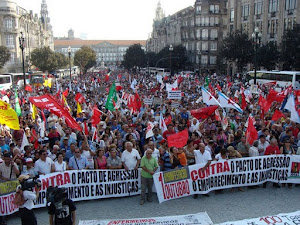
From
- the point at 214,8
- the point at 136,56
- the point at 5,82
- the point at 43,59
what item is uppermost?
the point at 214,8

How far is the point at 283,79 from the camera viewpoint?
3762cm

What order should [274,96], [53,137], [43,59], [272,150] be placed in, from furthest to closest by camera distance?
[43,59]
[274,96]
[53,137]
[272,150]

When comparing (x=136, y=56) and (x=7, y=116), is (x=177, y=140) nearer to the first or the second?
(x=7, y=116)

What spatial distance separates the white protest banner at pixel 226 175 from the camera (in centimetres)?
874

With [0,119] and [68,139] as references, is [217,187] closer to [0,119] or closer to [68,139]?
[68,139]

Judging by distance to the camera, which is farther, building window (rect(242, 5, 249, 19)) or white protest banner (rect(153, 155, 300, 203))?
building window (rect(242, 5, 249, 19))

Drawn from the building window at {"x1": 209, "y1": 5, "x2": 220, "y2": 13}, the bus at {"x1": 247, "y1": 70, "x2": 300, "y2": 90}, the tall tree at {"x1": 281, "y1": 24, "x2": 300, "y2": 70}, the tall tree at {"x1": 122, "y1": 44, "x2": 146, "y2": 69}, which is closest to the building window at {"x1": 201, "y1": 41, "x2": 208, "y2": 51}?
the building window at {"x1": 209, "y1": 5, "x2": 220, "y2": 13}

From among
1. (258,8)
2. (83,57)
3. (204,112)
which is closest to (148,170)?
(204,112)

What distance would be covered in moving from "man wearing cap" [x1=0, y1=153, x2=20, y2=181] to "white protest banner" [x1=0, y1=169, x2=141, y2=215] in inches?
23.9

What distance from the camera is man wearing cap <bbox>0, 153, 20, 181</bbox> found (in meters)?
7.88

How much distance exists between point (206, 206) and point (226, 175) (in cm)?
119

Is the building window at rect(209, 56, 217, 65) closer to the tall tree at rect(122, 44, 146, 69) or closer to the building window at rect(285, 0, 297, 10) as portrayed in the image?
the tall tree at rect(122, 44, 146, 69)

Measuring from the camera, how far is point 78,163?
883 cm

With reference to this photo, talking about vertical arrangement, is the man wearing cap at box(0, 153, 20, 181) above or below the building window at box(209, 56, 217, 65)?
below
